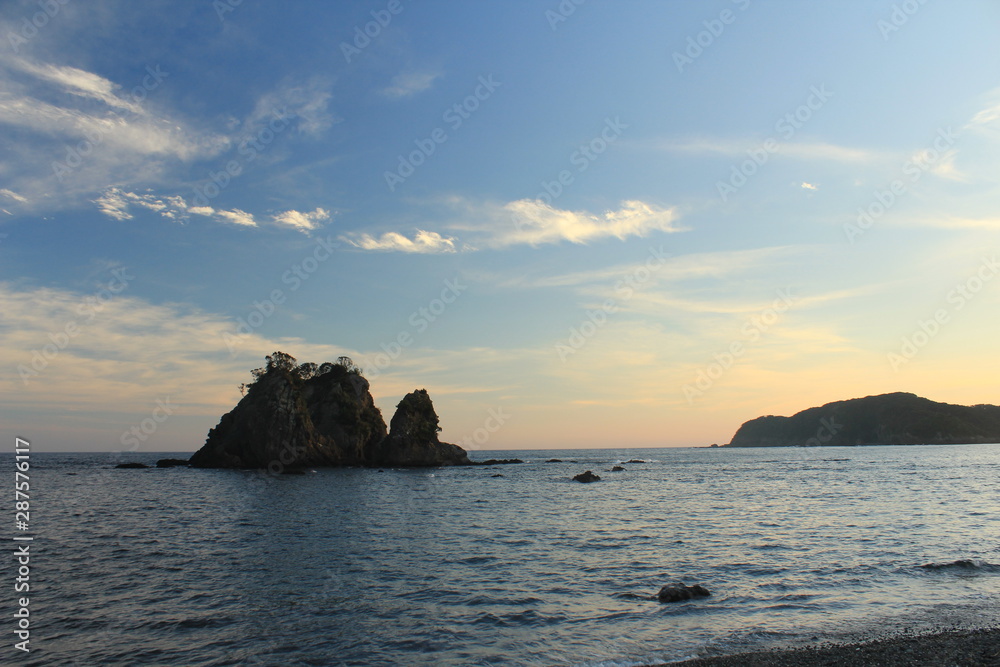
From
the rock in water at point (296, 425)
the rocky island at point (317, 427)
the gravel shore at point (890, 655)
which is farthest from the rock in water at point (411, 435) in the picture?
the gravel shore at point (890, 655)

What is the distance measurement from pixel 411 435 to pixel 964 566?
107 meters

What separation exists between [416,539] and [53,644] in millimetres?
20153

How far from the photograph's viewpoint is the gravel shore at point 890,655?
45.7 feet

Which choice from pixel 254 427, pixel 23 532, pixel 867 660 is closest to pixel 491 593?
pixel 867 660

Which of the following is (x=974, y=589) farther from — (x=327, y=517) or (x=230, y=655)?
(x=327, y=517)

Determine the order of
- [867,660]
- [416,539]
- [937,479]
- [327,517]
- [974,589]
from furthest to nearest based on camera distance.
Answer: [937,479], [327,517], [416,539], [974,589], [867,660]

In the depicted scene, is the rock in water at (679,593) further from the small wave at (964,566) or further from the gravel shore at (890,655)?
the small wave at (964,566)

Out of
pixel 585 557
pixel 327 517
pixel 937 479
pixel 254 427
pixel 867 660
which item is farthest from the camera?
pixel 254 427

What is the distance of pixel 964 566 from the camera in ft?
83.4

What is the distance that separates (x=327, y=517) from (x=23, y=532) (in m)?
19.5

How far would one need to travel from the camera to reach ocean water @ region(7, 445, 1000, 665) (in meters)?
16.6

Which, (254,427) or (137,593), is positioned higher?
(254,427)

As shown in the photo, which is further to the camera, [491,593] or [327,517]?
[327,517]

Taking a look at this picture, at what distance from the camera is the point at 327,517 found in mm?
44125
